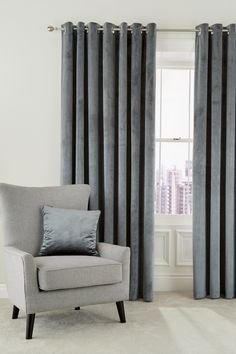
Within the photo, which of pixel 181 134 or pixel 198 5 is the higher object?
pixel 198 5

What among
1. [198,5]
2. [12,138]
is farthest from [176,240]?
[198,5]

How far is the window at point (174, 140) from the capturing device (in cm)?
464

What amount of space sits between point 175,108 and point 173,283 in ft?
5.14

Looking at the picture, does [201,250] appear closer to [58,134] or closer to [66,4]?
[58,134]

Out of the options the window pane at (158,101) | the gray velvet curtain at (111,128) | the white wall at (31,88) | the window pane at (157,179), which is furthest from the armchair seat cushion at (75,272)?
the window pane at (158,101)

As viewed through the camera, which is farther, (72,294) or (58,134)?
(58,134)

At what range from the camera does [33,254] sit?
3.67 meters

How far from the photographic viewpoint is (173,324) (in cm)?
343

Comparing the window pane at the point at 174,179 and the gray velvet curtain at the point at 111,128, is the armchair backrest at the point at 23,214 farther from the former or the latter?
the window pane at the point at 174,179

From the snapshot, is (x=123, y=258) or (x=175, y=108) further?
(x=175, y=108)

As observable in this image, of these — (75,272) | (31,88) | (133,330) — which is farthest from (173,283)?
(31,88)

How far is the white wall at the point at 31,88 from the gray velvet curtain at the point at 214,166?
0.98m

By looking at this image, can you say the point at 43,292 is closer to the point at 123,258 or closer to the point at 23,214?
the point at 123,258

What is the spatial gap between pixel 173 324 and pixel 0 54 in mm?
2578
